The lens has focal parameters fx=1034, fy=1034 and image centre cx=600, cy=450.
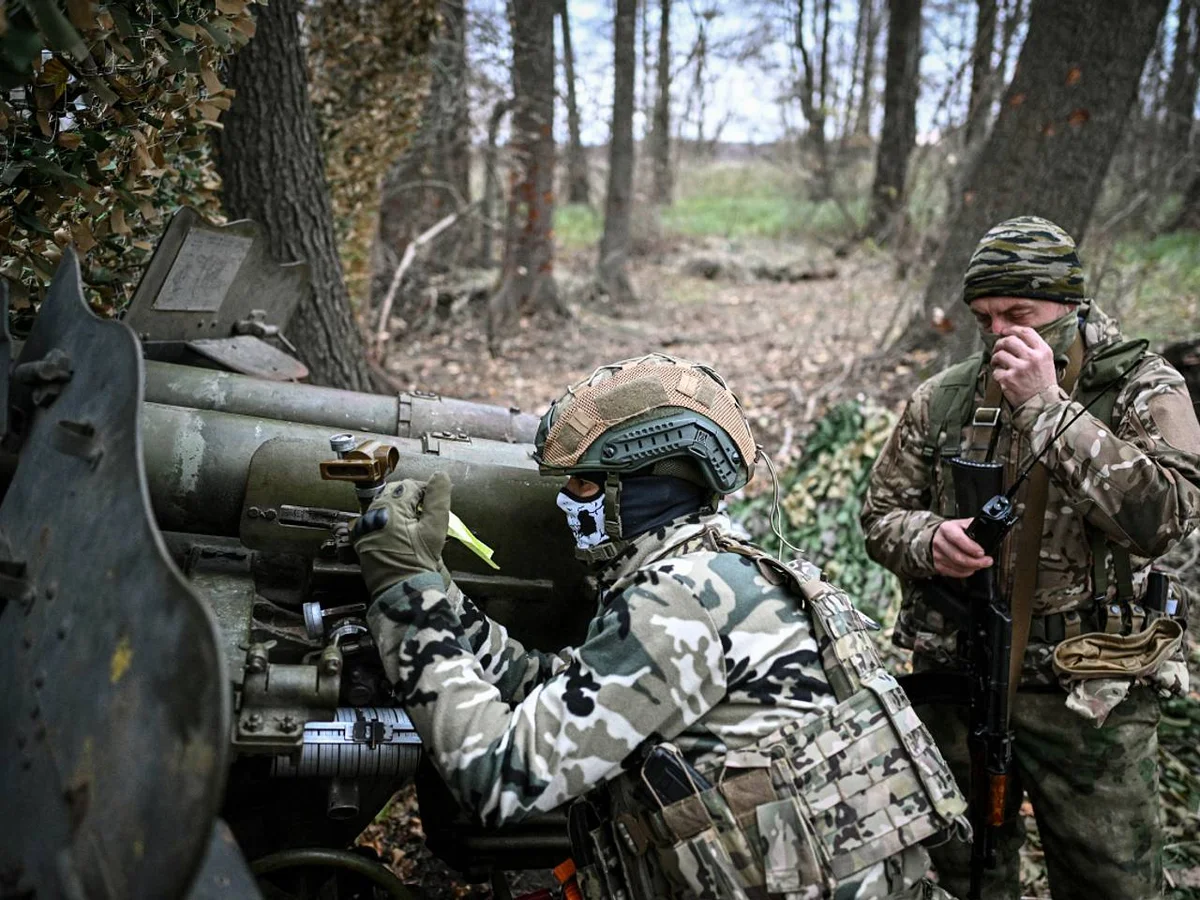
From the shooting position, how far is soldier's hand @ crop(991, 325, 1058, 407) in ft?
10.5

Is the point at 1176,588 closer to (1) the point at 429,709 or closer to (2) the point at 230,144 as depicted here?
(1) the point at 429,709

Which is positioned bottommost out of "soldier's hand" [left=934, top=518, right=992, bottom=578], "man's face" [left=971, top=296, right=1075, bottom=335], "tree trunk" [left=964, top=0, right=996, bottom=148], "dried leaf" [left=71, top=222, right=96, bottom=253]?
"soldier's hand" [left=934, top=518, right=992, bottom=578]

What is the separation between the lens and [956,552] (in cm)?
336

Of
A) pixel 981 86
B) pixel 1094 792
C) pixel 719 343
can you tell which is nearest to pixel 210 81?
pixel 1094 792

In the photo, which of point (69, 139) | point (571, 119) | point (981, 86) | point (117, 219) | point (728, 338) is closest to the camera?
point (69, 139)

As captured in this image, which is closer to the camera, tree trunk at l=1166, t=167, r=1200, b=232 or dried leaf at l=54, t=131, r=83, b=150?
dried leaf at l=54, t=131, r=83, b=150

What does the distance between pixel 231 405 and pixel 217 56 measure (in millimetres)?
1242

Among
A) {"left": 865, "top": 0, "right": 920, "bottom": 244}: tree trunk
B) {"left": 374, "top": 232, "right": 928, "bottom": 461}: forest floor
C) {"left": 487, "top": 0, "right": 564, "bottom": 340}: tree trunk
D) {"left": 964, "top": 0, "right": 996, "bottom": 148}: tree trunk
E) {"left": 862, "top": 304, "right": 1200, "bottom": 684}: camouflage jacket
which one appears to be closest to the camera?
{"left": 862, "top": 304, "right": 1200, "bottom": 684}: camouflage jacket

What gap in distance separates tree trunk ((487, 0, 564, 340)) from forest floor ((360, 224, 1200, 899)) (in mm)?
383

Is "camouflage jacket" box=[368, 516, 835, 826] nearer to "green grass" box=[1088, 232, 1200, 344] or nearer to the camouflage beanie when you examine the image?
the camouflage beanie

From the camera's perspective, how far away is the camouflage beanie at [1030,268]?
11.0 ft

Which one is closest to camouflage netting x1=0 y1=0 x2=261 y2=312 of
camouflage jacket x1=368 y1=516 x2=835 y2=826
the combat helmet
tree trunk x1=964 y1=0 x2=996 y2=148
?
the combat helmet

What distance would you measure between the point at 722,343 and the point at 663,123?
13332mm

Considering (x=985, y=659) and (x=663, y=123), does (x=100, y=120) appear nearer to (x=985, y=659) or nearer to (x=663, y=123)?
(x=985, y=659)
